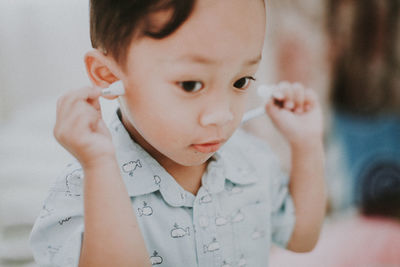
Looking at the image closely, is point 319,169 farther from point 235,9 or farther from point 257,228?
point 235,9

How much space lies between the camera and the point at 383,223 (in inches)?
54.4

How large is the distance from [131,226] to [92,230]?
0.13 ft

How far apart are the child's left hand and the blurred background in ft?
1.49

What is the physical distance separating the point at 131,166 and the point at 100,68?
0.41 feet

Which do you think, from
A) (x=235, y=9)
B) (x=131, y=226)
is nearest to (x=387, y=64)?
(x=235, y=9)

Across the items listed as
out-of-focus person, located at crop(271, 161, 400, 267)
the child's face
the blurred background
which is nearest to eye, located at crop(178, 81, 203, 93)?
the child's face

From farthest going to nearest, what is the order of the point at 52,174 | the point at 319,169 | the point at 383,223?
1. the point at 383,223
2. the point at 52,174
3. the point at 319,169

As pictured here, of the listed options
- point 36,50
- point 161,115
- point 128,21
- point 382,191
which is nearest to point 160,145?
point 161,115

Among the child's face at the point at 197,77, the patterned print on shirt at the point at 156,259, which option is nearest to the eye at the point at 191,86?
the child's face at the point at 197,77

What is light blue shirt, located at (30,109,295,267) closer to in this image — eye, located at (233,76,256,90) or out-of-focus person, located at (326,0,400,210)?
eye, located at (233,76,256,90)

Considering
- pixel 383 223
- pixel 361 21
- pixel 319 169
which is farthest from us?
pixel 361 21

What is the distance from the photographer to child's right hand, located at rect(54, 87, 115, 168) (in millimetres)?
454

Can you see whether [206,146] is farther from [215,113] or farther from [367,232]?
[367,232]

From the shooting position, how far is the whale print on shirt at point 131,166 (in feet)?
1.78
